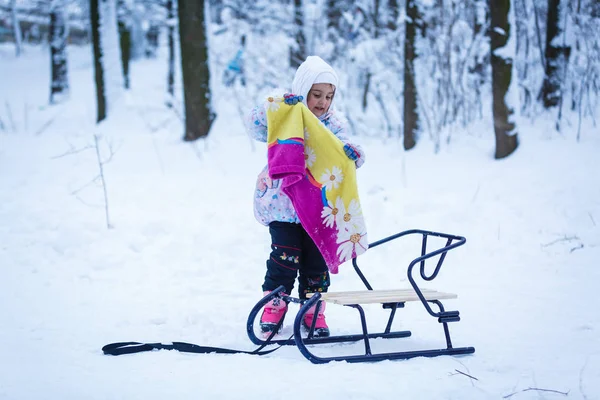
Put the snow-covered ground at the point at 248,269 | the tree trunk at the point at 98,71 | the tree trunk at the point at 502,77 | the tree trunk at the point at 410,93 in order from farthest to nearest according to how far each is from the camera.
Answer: the tree trunk at the point at 98,71 → the tree trunk at the point at 410,93 → the tree trunk at the point at 502,77 → the snow-covered ground at the point at 248,269

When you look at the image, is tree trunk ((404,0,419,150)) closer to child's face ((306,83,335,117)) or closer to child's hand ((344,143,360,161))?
child's face ((306,83,335,117))

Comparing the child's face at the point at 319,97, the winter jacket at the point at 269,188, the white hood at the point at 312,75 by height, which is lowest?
the winter jacket at the point at 269,188

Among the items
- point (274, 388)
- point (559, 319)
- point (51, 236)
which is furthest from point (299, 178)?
point (51, 236)

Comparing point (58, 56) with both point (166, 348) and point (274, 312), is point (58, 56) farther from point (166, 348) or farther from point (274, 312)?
point (166, 348)

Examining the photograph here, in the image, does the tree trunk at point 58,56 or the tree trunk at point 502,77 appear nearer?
the tree trunk at point 502,77

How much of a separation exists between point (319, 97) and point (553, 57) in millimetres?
6438

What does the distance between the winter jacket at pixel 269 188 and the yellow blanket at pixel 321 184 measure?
13 cm

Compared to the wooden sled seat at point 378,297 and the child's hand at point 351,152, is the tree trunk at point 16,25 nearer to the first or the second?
the child's hand at point 351,152

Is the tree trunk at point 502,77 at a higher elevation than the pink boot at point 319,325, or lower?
higher

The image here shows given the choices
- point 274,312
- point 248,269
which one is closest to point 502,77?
point 248,269

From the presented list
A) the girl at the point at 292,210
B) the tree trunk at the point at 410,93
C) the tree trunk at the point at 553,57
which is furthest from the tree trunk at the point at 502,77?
the girl at the point at 292,210

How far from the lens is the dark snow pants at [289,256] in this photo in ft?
11.4

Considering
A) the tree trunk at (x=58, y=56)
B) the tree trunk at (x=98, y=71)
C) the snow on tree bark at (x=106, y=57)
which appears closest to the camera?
the snow on tree bark at (x=106, y=57)

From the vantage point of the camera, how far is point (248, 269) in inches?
203
